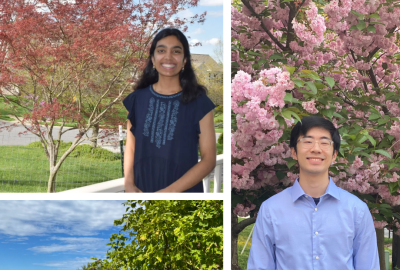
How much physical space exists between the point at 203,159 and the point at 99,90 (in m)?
0.63

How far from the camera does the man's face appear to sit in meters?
1.79

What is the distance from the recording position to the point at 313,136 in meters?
1.82

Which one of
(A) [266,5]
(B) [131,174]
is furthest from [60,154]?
(A) [266,5]

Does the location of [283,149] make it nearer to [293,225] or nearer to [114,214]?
[293,225]

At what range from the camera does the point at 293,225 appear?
1750mm

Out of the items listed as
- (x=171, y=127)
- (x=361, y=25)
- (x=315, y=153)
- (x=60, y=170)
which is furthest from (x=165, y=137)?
(x=361, y=25)

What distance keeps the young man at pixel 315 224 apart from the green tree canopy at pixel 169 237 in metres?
0.46

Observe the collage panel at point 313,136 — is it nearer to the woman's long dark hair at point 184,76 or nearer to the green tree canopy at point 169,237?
the woman's long dark hair at point 184,76

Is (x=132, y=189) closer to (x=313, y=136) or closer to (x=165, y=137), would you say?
(x=165, y=137)

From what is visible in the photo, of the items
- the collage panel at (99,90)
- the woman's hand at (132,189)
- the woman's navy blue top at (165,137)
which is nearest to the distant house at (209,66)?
the collage panel at (99,90)

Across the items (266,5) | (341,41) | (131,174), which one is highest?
(266,5)

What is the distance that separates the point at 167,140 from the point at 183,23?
58 centimetres

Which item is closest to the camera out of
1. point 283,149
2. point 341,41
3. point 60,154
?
point 60,154

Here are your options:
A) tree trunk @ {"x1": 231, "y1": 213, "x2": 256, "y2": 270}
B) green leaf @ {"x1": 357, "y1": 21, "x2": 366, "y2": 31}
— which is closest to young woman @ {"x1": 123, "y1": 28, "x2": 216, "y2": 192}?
green leaf @ {"x1": 357, "y1": 21, "x2": 366, "y2": 31}
